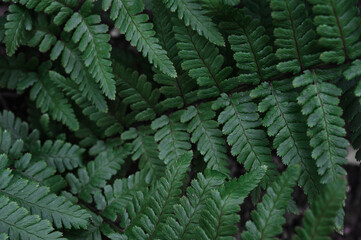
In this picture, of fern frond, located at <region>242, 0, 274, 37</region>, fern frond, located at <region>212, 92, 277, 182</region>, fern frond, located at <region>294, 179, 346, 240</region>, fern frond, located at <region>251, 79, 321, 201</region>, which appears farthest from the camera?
fern frond, located at <region>242, 0, 274, 37</region>

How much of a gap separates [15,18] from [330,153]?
2.40 metres

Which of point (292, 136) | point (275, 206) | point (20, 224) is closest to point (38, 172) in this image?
point (20, 224)

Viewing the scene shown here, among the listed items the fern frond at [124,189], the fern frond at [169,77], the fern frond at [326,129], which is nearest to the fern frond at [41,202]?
the fern frond at [124,189]

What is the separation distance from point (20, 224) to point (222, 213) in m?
1.30

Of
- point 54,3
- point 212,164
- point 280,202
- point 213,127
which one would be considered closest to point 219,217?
point 280,202

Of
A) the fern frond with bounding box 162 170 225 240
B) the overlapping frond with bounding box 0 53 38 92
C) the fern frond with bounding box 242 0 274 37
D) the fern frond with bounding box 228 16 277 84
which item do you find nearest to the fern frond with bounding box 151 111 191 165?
the fern frond with bounding box 162 170 225 240

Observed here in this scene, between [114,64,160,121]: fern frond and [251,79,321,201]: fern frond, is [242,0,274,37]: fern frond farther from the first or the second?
[114,64,160,121]: fern frond

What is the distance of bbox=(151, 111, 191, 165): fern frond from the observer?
2803mm

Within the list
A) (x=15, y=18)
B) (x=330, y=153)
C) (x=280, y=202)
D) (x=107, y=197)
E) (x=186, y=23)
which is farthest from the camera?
(x=107, y=197)

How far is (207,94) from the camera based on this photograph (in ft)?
9.14

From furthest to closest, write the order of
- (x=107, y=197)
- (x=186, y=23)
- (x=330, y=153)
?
(x=107, y=197) → (x=186, y=23) → (x=330, y=153)

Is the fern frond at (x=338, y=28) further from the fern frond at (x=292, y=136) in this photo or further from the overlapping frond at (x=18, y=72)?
the overlapping frond at (x=18, y=72)

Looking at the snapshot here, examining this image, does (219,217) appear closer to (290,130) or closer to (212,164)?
(212,164)

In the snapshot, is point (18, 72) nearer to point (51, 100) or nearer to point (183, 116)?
point (51, 100)
